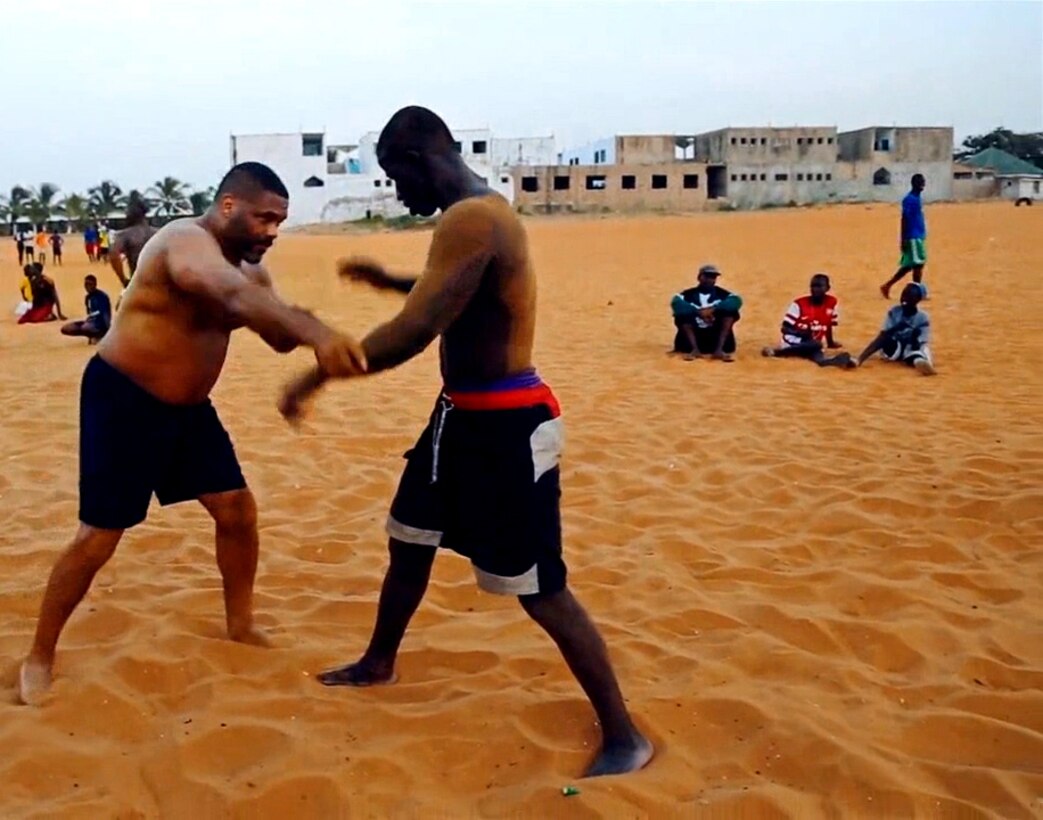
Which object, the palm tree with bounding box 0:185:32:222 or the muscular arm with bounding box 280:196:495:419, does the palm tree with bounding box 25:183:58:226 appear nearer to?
the palm tree with bounding box 0:185:32:222

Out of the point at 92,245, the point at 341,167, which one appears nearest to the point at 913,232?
the point at 92,245

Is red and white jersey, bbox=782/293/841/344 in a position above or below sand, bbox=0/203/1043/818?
above

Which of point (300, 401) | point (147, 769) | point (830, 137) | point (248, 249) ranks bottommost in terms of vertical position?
point (147, 769)

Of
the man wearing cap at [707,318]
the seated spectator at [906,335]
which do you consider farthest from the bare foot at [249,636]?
the seated spectator at [906,335]

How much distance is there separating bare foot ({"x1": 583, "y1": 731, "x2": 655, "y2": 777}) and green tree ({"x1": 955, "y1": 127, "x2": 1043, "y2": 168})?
294 feet

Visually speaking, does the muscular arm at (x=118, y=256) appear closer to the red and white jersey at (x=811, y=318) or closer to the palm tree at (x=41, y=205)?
the red and white jersey at (x=811, y=318)

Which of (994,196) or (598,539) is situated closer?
(598,539)

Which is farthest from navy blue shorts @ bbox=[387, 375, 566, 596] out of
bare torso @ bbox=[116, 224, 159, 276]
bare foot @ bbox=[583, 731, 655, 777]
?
bare torso @ bbox=[116, 224, 159, 276]

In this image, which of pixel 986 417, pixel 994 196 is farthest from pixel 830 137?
pixel 986 417

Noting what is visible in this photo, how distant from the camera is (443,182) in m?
2.82

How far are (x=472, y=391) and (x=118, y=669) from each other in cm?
152

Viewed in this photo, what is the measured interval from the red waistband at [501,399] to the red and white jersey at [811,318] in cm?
718

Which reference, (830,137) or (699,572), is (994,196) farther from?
(699,572)

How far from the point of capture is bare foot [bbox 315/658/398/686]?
334 cm
